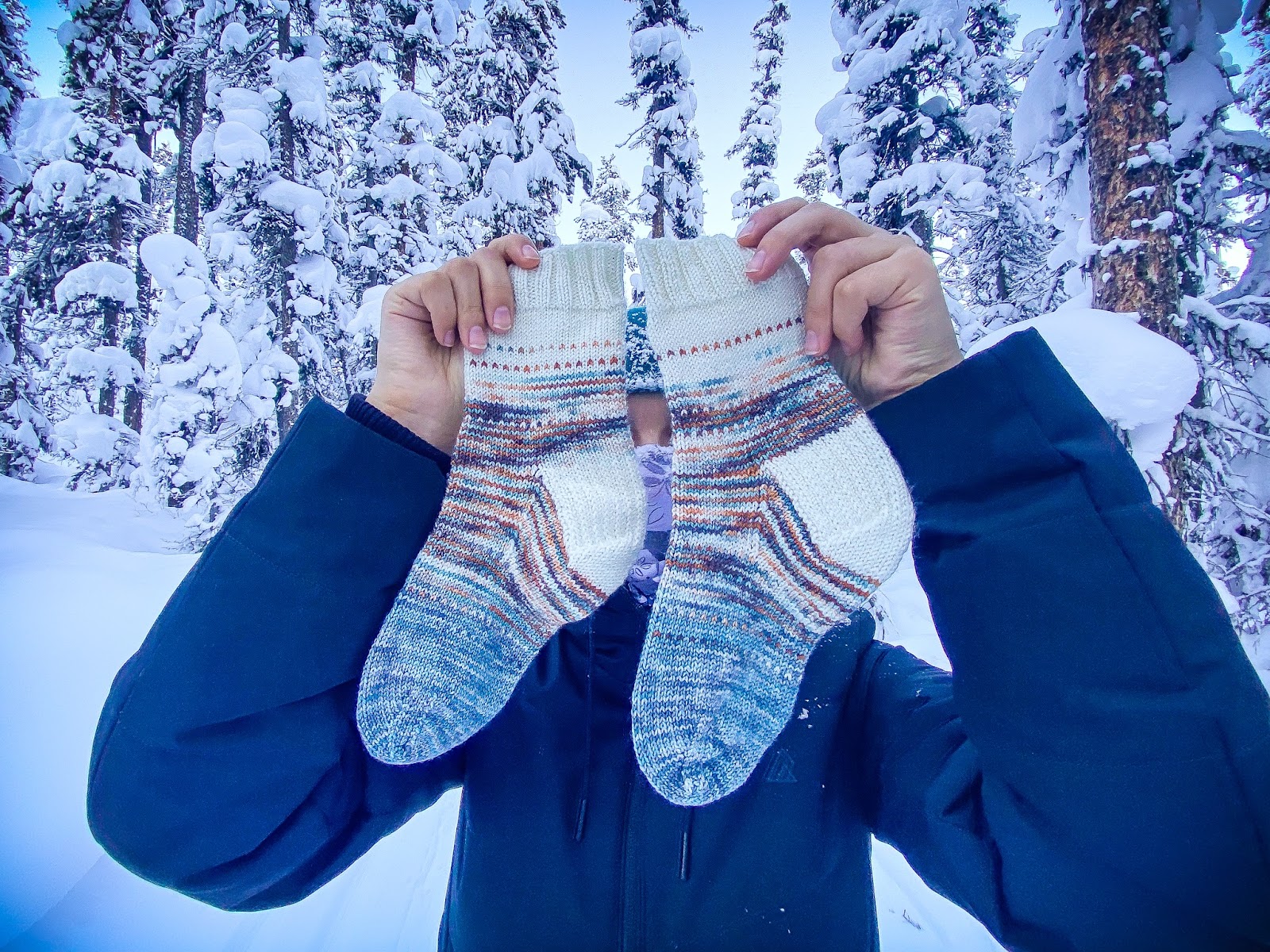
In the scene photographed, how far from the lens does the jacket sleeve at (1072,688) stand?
775 mm

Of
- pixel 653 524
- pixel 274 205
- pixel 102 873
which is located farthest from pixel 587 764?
pixel 274 205

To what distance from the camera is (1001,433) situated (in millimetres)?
963

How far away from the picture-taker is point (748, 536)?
4.18ft

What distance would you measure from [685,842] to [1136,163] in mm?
4818

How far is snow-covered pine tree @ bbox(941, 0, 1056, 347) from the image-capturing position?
6.98 metres

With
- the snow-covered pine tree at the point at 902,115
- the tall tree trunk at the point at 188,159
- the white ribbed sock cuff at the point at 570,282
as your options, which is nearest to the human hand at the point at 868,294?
the white ribbed sock cuff at the point at 570,282

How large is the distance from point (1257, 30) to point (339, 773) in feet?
21.2

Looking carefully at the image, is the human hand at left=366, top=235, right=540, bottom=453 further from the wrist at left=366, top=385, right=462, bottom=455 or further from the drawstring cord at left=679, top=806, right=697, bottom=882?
the drawstring cord at left=679, top=806, right=697, bottom=882

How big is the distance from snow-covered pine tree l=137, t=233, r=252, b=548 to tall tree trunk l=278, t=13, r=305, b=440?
0.60m

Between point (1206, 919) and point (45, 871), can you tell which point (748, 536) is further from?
point (45, 871)

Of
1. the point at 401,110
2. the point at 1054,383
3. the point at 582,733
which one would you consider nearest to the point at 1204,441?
the point at 1054,383

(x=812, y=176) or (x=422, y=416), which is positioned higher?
(x=812, y=176)

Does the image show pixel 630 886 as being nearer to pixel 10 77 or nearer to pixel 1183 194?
pixel 1183 194

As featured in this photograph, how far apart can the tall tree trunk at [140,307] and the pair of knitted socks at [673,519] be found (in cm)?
1183
